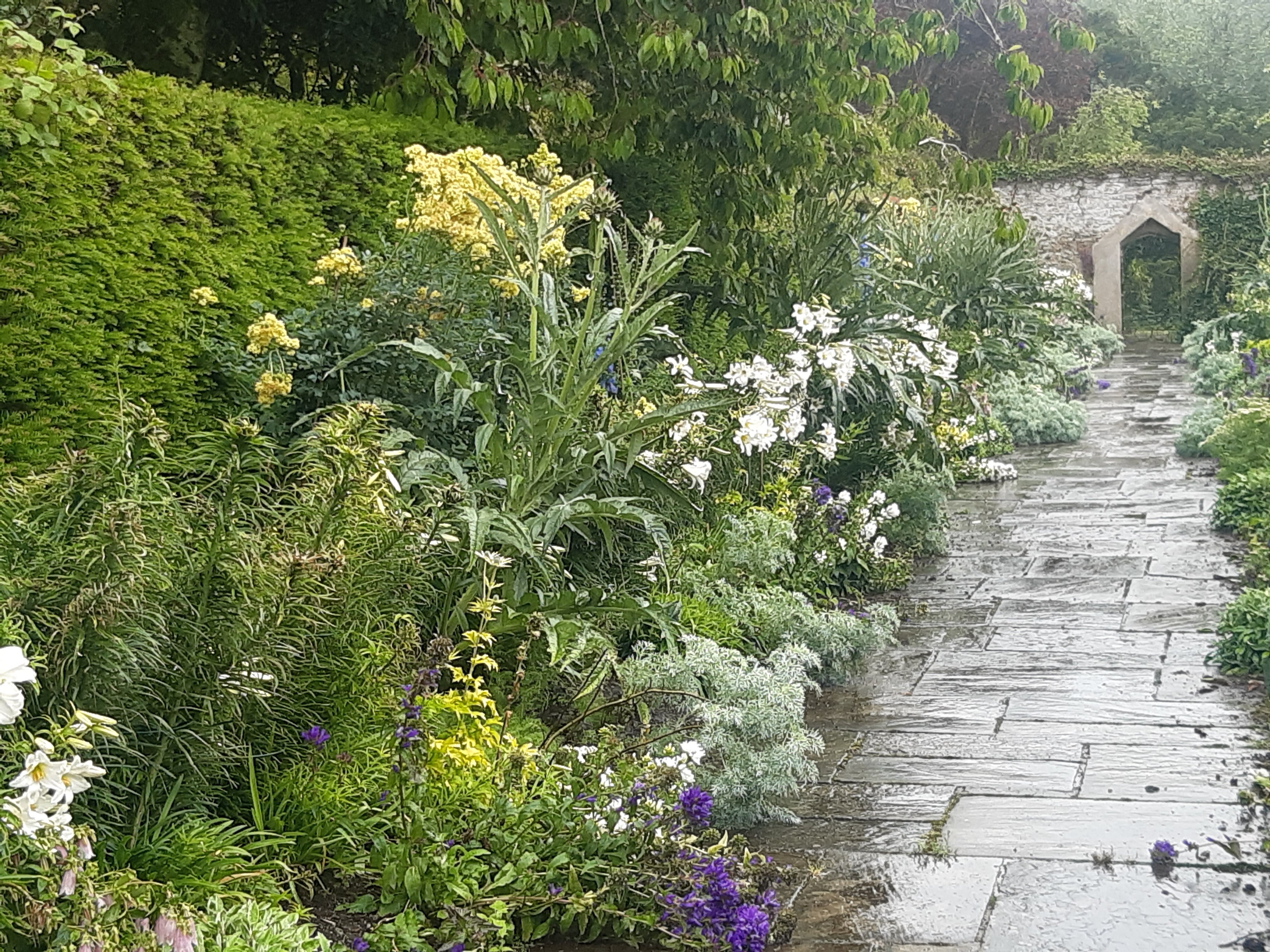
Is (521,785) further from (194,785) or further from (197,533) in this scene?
(197,533)

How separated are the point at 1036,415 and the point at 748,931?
323 inches

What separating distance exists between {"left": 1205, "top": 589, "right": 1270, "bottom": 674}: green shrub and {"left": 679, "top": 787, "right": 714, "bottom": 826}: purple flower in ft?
8.03

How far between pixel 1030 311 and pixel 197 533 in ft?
32.1

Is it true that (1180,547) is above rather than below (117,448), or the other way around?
below

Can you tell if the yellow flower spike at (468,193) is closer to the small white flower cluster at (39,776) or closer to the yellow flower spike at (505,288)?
the yellow flower spike at (505,288)

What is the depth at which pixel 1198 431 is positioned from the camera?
351 inches

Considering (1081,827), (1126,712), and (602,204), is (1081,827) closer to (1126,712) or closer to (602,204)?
(1126,712)

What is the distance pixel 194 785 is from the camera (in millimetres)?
2639

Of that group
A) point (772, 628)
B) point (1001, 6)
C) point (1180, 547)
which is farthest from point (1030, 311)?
point (772, 628)

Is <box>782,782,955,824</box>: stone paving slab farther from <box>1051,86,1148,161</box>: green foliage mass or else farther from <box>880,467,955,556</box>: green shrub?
<box>1051,86,1148,161</box>: green foliage mass

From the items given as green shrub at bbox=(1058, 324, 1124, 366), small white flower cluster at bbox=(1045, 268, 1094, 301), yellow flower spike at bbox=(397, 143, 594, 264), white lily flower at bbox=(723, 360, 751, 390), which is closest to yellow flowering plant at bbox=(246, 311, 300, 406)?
yellow flower spike at bbox=(397, 143, 594, 264)

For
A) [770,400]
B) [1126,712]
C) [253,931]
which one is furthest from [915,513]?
[253,931]

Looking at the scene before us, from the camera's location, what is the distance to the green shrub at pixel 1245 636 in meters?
4.51

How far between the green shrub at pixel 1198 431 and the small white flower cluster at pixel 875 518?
3.54 m
